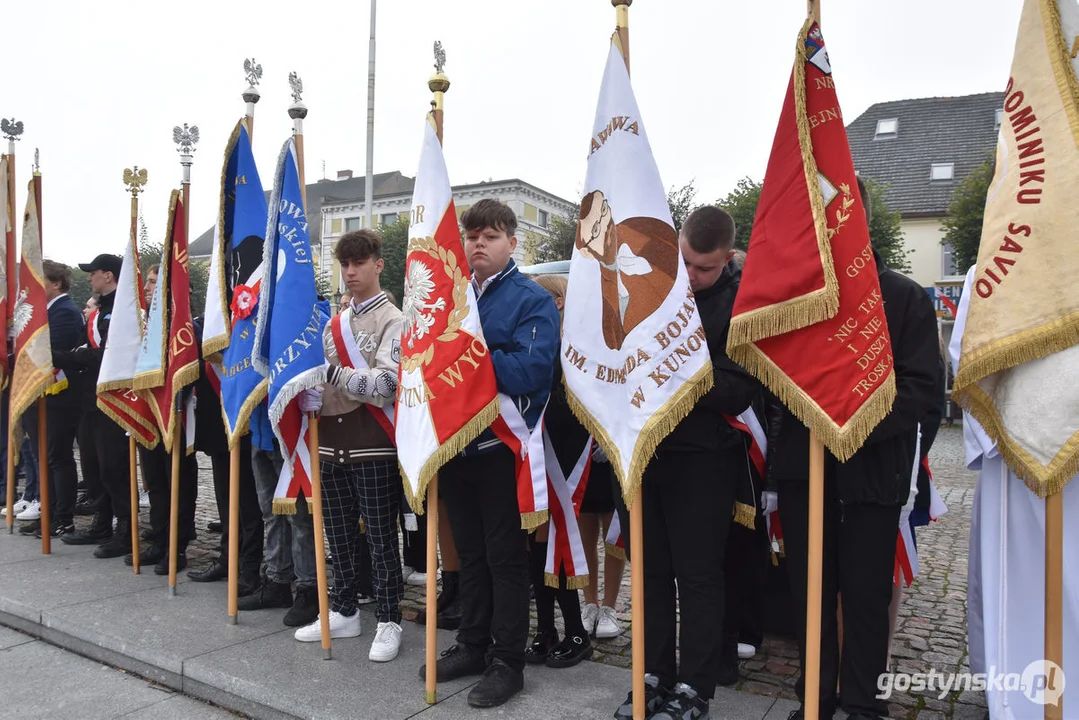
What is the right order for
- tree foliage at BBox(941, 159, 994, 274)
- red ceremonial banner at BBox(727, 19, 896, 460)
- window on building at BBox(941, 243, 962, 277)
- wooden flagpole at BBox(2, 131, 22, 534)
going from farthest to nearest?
window on building at BBox(941, 243, 962, 277)
tree foliage at BBox(941, 159, 994, 274)
wooden flagpole at BBox(2, 131, 22, 534)
red ceremonial banner at BBox(727, 19, 896, 460)

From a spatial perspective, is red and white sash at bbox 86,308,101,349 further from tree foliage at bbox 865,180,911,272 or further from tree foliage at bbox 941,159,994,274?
tree foliage at bbox 865,180,911,272

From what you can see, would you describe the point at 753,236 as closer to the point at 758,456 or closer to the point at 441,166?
the point at 758,456

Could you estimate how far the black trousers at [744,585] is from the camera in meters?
3.79

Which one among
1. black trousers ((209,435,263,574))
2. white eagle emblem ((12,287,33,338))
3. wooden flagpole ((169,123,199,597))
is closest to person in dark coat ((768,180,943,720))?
black trousers ((209,435,263,574))

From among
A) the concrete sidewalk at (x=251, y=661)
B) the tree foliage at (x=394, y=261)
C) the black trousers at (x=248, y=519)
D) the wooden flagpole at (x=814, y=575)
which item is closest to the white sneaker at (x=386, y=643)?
the concrete sidewalk at (x=251, y=661)

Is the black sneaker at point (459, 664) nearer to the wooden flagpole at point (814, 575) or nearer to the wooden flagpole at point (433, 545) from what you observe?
the wooden flagpole at point (433, 545)

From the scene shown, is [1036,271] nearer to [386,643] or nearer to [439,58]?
[439,58]

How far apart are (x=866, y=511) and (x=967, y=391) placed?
23.4 inches

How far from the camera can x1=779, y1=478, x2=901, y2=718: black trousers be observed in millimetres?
2980

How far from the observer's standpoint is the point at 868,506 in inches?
117

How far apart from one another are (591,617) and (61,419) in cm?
519

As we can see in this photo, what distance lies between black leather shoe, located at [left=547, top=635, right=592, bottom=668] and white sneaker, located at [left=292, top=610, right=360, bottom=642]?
3.79 ft

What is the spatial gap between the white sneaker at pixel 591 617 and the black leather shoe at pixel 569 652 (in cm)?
34

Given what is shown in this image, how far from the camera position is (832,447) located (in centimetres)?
285
